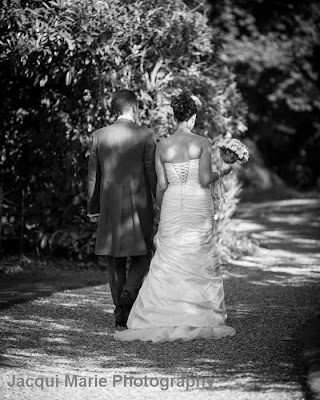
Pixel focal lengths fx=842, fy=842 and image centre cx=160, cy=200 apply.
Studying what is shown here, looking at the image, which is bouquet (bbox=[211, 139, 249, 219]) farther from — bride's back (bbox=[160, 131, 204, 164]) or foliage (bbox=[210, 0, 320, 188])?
foliage (bbox=[210, 0, 320, 188])

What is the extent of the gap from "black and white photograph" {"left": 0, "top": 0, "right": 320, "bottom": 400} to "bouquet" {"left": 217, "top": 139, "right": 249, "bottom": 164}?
20mm

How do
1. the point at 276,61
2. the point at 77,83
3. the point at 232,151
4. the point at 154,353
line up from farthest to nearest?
the point at 276,61
the point at 77,83
the point at 232,151
the point at 154,353

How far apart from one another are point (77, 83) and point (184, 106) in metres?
3.15

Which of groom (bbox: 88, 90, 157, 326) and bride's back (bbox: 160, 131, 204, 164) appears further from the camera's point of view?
groom (bbox: 88, 90, 157, 326)

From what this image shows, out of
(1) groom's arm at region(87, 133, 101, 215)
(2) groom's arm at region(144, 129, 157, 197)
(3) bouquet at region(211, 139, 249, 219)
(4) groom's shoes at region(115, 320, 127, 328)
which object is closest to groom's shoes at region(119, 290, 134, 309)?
(4) groom's shoes at region(115, 320, 127, 328)

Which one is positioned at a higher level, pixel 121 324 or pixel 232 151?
pixel 232 151

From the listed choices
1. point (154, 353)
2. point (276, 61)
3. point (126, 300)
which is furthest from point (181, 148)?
point (276, 61)

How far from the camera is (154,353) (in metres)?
5.85

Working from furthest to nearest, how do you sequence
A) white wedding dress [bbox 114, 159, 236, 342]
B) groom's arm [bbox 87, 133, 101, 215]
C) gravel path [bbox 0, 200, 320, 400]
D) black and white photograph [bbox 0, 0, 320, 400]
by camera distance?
groom's arm [bbox 87, 133, 101, 215], white wedding dress [bbox 114, 159, 236, 342], black and white photograph [bbox 0, 0, 320, 400], gravel path [bbox 0, 200, 320, 400]

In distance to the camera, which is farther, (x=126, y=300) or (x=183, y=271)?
(x=126, y=300)

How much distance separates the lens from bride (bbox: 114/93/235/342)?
640 cm

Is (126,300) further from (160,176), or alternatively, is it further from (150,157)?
(150,157)

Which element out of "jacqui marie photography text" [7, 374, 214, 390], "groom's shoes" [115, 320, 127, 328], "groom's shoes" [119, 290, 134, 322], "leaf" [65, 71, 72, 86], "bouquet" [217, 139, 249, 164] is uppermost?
"leaf" [65, 71, 72, 86]

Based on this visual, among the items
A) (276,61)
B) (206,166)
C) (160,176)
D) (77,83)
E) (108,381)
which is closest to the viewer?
(108,381)
